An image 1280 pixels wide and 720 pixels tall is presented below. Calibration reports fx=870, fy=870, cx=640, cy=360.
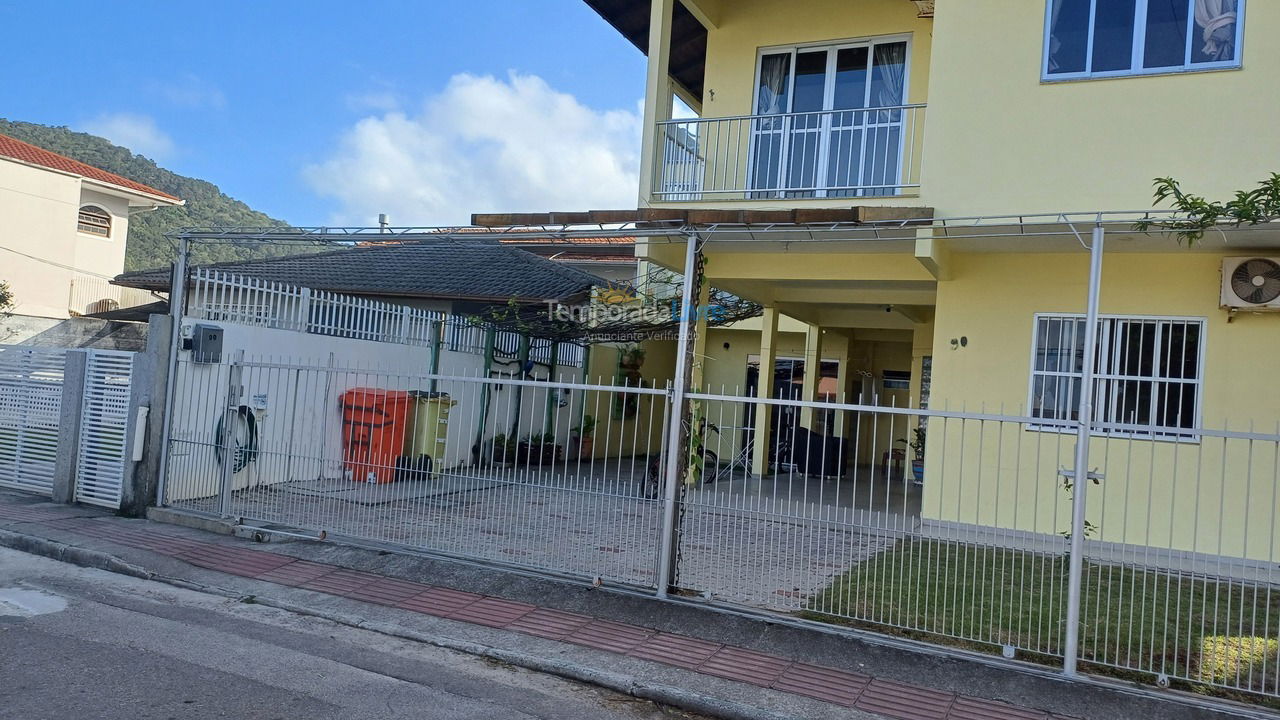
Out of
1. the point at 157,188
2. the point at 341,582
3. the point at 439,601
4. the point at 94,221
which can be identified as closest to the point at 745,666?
the point at 439,601

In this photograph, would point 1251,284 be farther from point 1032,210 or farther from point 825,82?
point 825,82

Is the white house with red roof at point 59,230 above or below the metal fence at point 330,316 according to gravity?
above

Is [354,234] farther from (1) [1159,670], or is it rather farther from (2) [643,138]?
(1) [1159,670]

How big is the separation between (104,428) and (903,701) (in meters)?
8.18

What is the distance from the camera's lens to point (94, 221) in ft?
94.9

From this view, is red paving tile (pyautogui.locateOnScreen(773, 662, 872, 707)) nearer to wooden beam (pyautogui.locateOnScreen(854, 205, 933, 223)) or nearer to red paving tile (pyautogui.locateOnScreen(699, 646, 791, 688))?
red paving tile (pyautogui.locateOnScreen(699, 646, 791, 688))

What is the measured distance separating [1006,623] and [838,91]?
24.9 feet

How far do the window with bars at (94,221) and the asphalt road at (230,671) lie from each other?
26632 mm

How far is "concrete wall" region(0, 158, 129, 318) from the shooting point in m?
25.4

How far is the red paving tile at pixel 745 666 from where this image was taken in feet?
17.4

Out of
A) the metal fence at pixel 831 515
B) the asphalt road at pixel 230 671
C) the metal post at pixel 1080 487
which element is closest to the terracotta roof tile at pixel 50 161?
the metal fence at pixel 831 515

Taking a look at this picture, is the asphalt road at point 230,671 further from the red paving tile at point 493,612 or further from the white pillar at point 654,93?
the white pillar at point 654,93

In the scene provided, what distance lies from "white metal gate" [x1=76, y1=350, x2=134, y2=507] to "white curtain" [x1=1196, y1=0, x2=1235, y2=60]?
35.9 feet

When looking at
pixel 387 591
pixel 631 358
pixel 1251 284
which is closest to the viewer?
pixel 387 591
